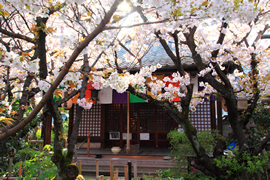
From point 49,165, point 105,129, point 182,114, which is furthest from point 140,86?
point 105,129

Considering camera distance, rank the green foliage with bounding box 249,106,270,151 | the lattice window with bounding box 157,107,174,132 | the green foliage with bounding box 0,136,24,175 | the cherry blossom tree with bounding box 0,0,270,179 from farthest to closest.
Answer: the lattice window with bounding box 157,107,174,132 < the green foliage with bounding box 249,106,270,151 < the green foliage with bounding box 0,136,24,175 < the cherry blossom tree with bounding box 0,0,270,179

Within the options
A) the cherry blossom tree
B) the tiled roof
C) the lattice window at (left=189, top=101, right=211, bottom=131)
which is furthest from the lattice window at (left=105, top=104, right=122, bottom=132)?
the cherry blossom tree

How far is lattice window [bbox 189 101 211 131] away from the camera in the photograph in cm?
907

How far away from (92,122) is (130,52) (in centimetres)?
583

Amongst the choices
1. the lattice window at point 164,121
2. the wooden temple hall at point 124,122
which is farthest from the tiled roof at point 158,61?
the lattice window at point 164,121

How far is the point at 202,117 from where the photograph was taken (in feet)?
30.0

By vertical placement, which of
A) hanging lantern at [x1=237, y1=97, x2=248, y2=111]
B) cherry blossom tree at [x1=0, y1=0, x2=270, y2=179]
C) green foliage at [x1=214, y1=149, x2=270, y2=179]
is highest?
cherry blossom tree at [x1=0, y1=0, x2=270, y2=179]

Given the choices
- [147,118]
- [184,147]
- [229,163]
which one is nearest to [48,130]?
[147,118]

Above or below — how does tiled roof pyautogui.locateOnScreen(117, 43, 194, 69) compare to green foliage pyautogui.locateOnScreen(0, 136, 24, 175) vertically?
above

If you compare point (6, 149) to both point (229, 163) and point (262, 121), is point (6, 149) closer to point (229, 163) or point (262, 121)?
point (229, 163)

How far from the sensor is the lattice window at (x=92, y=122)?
34.9ft

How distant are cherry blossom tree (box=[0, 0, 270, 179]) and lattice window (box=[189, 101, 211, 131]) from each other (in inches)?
106

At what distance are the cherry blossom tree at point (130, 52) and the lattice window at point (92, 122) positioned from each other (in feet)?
12.5

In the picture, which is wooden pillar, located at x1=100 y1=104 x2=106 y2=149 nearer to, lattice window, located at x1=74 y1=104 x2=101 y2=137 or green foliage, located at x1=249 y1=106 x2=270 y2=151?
lattice window, located at x1=74 y1=104 x2=101 y2=137
